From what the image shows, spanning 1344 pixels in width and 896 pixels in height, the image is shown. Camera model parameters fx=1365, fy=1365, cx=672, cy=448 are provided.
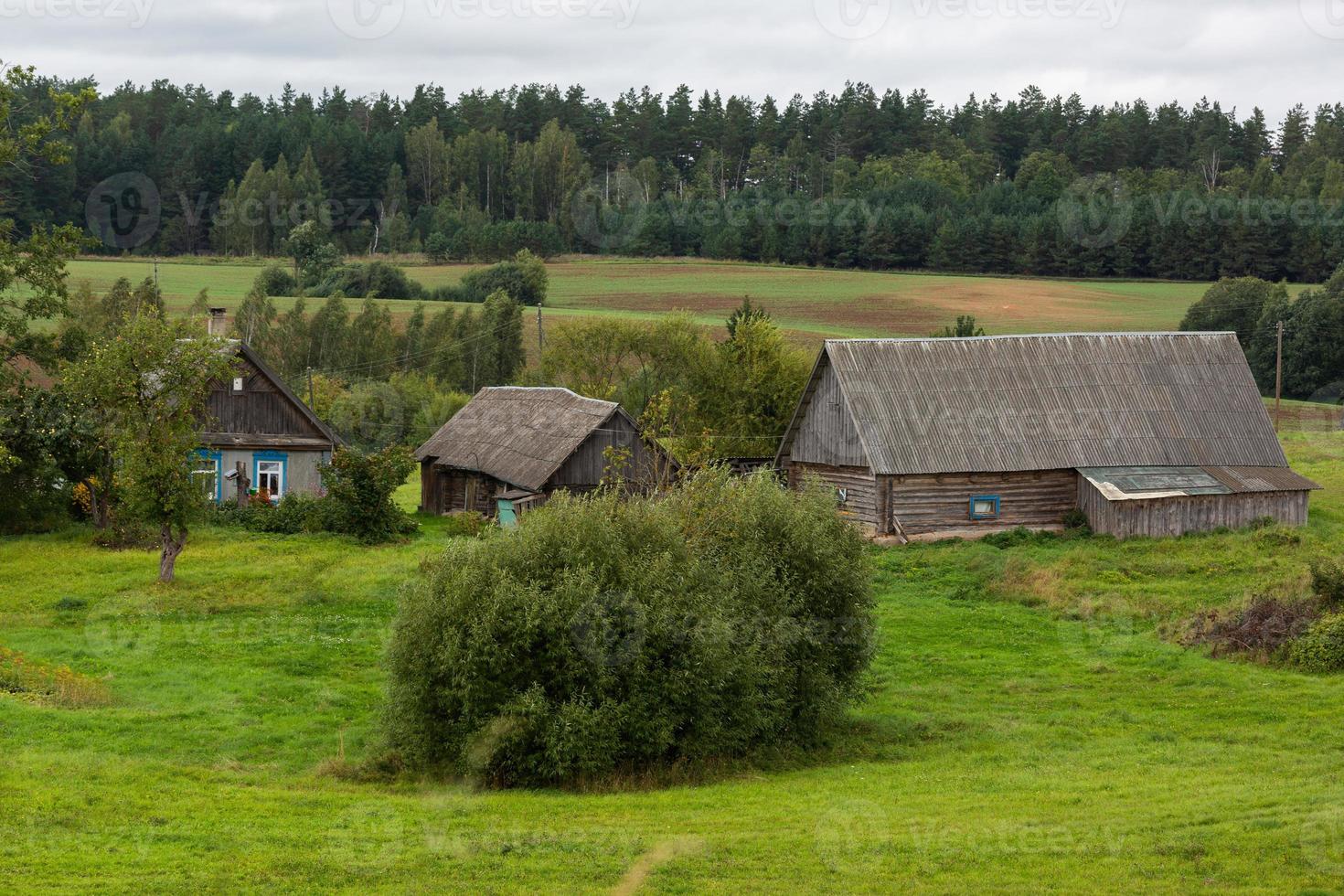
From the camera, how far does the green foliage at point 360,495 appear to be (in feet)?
112

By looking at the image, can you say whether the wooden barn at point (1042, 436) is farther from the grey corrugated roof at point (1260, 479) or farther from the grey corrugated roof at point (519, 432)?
the grey corrugated roof at point (519, 432)

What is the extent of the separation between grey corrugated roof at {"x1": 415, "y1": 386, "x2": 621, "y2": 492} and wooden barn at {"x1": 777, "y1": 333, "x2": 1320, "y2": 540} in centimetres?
674

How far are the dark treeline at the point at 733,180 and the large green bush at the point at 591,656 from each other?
8237cm

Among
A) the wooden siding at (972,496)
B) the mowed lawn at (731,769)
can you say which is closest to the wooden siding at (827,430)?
the wooden siding at (972,496)

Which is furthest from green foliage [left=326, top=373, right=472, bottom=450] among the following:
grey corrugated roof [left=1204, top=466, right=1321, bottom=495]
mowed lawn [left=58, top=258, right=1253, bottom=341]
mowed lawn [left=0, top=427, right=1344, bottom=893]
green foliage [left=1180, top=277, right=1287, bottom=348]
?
green foliage [left=1180, top=277, right=1287, bottom=348]

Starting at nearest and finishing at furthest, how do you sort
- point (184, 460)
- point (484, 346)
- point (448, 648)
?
point (448, 648) → point (184, 460) → point (484, 346)

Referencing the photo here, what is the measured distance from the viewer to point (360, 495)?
34312 mm

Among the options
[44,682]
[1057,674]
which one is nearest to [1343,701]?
[1057,674]

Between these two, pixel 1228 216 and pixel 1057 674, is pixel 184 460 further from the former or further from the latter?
pixel 1228 216

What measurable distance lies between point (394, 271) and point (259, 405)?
53997 mm

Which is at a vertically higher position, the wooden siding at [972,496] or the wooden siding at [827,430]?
the wooden siding at [827,430]

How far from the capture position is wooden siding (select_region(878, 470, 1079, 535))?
3647 centimetres

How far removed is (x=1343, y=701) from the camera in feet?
64.4

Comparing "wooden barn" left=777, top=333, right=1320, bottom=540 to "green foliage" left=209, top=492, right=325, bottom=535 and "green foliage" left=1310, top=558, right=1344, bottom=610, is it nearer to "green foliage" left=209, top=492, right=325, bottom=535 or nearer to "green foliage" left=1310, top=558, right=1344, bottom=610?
"green foliage" left=1310, top=558, right=1344, bottom=610
